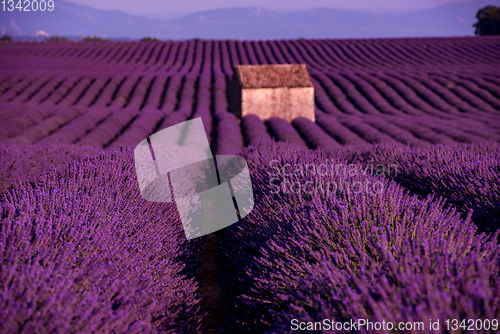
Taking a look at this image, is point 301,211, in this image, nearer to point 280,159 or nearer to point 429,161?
point 280,159

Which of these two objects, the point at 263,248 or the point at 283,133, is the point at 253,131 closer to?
the point at 283,133

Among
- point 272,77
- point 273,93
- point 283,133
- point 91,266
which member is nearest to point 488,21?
point 272,77

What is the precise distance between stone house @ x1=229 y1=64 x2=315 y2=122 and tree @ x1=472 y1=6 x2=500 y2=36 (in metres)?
44.2

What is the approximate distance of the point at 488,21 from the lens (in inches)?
1665

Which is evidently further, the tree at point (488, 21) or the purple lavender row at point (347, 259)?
the tree at point (488, 21)

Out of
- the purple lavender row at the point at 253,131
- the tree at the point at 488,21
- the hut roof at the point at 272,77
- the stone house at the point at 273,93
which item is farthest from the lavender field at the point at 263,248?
the tree at the point at 488,21

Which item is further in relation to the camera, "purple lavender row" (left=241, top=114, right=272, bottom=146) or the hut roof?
the hut roof

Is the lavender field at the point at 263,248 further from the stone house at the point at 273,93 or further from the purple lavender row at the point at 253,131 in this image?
the stone house at the point at 273,93

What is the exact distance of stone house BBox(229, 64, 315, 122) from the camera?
1203 cm

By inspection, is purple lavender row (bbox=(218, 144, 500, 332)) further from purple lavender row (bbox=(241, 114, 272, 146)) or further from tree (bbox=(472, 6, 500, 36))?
tree (bbox=(472, 6, 500, 36))

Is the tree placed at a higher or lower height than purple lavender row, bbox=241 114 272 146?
higher

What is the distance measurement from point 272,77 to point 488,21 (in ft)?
151

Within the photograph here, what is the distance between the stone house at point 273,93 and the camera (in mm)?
12031

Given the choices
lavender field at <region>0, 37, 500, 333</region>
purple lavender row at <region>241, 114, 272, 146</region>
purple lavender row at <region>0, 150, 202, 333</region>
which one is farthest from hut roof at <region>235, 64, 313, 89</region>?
purple lavender row at <region>0, 150, 202, 333</region>
